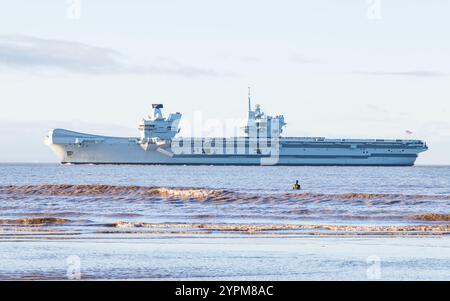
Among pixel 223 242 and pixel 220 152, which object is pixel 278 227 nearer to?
pixel 223 242

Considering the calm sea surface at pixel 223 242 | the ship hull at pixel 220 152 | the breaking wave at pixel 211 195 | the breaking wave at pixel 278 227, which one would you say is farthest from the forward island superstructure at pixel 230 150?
the breaking wave at pixel 278 227

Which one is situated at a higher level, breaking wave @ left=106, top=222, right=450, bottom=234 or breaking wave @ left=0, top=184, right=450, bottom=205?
breaking wave @ left=106, top=222, right=450, bottom=234

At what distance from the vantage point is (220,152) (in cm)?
14950

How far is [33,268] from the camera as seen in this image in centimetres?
1538

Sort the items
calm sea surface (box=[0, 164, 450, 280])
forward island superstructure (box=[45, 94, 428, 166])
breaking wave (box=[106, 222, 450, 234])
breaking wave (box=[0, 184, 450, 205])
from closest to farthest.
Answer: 1. calm sea surface (box=[0, 164, 450, 280])
2. breaking wave (box=[106, 222, 450, 234])
3. breaking wave (box=[0, 184, 450, 205])
4. forward island superstructure (box=[45, 94, 428, 166])

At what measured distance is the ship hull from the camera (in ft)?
489

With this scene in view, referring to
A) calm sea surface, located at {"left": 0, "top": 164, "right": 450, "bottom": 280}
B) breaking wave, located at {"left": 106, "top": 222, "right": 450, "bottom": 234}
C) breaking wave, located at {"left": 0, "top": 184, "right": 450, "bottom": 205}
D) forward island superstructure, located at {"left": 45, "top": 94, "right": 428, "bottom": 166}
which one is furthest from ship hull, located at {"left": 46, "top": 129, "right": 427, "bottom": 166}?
breaking wave, located at {"left": 106, "top": 222, "right": 450, "bottom": 234}

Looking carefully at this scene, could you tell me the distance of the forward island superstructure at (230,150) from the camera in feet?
489

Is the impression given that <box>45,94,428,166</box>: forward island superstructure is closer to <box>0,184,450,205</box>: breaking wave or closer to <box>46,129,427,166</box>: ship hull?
<box>46,129,427,166</box>: ship hull

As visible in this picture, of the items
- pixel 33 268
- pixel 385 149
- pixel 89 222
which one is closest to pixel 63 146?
pixel 385 149

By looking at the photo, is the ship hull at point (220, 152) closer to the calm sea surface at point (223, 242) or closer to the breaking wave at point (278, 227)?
the calm sea surface at point (223, 242)
